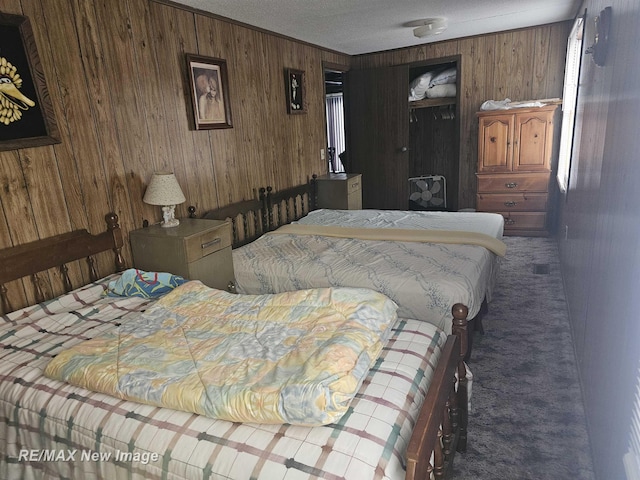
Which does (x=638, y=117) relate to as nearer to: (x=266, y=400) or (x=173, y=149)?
(x=266, y=400)

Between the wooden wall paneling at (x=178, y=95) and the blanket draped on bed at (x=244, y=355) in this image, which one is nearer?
the blanket draped on bed at (x=244, y=355)

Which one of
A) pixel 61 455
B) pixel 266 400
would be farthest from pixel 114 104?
pixel 266 400

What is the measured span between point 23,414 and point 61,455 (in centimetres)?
24

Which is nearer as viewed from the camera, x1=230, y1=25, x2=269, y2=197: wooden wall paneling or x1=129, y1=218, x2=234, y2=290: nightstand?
x1=129, y1=218, x2=234, y2=290: nightstand

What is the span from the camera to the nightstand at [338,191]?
4625 millimetres

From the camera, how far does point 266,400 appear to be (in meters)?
1.26

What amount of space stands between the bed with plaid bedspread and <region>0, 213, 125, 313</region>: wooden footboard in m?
0.35

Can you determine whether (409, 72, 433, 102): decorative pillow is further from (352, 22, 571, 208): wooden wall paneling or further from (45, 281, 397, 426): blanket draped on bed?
(45, 281, 397, 426): blanket draped on bed

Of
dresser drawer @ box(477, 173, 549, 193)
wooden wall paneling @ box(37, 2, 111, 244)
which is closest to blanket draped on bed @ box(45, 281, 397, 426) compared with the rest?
wooden wall paneling @ box(37, 2, 111, 244)

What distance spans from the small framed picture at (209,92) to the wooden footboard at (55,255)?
1093 mm

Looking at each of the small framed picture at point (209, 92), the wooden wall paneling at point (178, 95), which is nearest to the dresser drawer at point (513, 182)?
the small framed picture at point (209, 92)

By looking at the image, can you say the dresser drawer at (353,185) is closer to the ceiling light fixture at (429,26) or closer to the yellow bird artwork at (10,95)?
the ceiling light fixture at (429,26)

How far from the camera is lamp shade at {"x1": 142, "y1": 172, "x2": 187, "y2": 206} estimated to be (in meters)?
2.67

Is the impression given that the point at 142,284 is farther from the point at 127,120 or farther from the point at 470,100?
the point at 470,100
